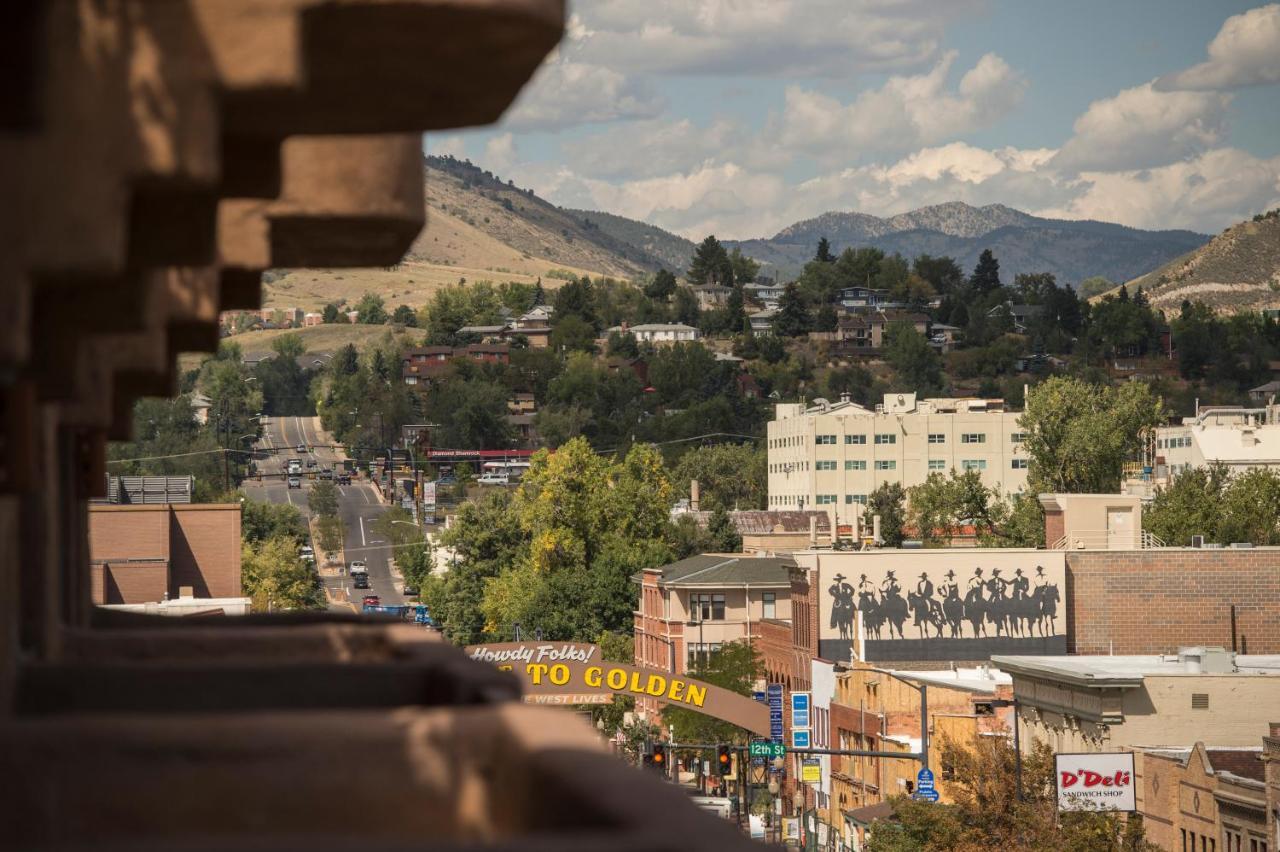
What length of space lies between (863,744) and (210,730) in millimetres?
82260

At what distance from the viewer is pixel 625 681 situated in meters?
78.9

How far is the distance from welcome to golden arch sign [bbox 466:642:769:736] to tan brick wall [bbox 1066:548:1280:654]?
29737 mm

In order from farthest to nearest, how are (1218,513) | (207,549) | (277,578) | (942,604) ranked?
(1218,513), (277,578), (942,604), (207,549)

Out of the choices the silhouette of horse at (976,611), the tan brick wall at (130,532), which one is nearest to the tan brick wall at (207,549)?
the tan brick wall at (130,532)

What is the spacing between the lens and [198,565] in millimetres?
99250

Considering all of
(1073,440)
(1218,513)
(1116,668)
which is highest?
(1073,440)

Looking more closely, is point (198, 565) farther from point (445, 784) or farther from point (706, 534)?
point (445, 784)

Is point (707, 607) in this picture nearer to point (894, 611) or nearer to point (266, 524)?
point (894, 611)

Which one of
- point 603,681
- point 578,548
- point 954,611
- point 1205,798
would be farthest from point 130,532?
point 578,548

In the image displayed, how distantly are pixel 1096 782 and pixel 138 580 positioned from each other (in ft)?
139

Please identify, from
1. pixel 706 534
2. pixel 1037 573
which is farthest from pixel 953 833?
pixel 706 534

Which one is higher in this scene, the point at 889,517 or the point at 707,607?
the point at 889,517

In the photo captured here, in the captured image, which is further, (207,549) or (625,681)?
(207,549)

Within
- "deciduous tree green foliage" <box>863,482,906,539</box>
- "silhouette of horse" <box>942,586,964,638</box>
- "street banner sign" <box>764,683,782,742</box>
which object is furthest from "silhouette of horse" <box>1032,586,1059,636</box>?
"deciduous tree green foliage" <box>863,482,906,539</box>
